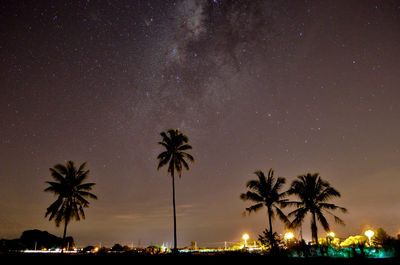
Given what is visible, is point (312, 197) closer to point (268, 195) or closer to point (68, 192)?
point (268, 195)

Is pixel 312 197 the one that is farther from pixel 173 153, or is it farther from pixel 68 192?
pixel 68 192

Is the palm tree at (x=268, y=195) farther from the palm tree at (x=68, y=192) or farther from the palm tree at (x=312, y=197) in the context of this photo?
the palm tree at (x=68, y=192)

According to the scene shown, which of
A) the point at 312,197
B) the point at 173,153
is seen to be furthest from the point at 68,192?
the point at 312,197

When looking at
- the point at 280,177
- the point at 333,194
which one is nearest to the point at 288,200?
the point at 280,177

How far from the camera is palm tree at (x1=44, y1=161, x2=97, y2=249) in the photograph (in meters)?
35.3

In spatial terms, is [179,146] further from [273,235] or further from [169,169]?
[273,235]

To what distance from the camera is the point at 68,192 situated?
36.1m

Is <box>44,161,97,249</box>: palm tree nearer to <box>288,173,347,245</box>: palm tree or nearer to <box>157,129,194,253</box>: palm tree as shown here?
<box>157,129,194,253</box>: palm tree

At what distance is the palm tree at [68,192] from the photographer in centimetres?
3534

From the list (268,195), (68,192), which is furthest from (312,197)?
(68,192)

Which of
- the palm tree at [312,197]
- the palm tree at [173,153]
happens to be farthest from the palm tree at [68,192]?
the palm tree at [312,197]

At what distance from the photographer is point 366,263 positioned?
1076 centimetres

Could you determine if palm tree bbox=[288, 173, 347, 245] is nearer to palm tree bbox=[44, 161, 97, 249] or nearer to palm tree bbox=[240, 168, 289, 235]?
palm tree bbox=[240, 168, 289, 235]

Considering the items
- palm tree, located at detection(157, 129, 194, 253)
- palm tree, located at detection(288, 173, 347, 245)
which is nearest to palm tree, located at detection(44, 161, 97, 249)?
palm tree, located at detection(157, 129, 194, 253)
